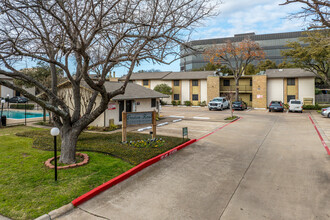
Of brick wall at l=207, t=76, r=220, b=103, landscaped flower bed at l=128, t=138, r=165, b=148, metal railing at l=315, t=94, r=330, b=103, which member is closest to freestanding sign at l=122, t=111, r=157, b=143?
landscaped flower bed at l=128, t=138, r=165, b=148

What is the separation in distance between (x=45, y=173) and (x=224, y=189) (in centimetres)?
578

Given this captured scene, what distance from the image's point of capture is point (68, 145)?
8102 millimetres

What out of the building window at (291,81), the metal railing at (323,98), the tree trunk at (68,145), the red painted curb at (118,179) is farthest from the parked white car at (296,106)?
the tree trunk at (68,145)

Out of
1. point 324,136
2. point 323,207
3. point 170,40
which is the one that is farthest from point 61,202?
point 324,136

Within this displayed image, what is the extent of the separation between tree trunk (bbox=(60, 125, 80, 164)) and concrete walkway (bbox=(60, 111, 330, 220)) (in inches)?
110

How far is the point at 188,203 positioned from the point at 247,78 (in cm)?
3930

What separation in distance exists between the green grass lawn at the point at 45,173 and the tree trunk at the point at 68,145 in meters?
0.71

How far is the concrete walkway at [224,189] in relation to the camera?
4.97 meters

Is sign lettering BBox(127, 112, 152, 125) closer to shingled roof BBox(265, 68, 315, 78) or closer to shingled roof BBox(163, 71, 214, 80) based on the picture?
shingled roof BBox(163, 71, 214, 80)

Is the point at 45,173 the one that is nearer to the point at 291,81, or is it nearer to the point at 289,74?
the point at 291,81

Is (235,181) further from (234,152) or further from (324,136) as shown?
(324,136)

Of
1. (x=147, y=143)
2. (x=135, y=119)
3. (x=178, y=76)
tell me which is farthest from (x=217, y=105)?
(x=147, y=143)

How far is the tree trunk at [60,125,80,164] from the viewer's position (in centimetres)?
805

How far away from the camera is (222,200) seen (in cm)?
553
